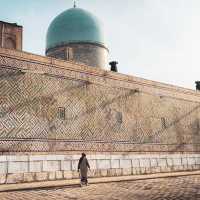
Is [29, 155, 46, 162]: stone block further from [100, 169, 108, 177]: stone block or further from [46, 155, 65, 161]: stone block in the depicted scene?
[100, 169, 108, 177]: stone block

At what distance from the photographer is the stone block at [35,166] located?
11.1 metres

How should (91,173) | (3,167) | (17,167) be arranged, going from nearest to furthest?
(3,167), (17,167), (91,173)

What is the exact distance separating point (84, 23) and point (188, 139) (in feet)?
32.1

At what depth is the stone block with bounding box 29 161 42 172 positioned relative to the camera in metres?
11.1

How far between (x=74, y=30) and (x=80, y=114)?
28.3 feet

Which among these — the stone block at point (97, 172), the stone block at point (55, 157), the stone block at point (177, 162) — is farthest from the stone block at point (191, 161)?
the stone block at point (55, 157)

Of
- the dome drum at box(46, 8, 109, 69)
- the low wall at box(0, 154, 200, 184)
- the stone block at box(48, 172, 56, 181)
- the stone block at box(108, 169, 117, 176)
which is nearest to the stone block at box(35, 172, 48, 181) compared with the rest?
the low wall at box(0, 154, 200, 184)

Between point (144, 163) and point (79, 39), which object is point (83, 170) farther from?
point (79, 39)

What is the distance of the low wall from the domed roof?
8991 mm

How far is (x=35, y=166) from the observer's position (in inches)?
441

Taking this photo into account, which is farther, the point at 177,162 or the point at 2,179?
the point at 177,162

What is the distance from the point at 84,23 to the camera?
20.6 m

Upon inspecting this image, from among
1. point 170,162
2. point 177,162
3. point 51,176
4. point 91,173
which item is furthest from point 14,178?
point 177,162

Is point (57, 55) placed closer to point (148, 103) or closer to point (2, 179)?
point (148, 103)
